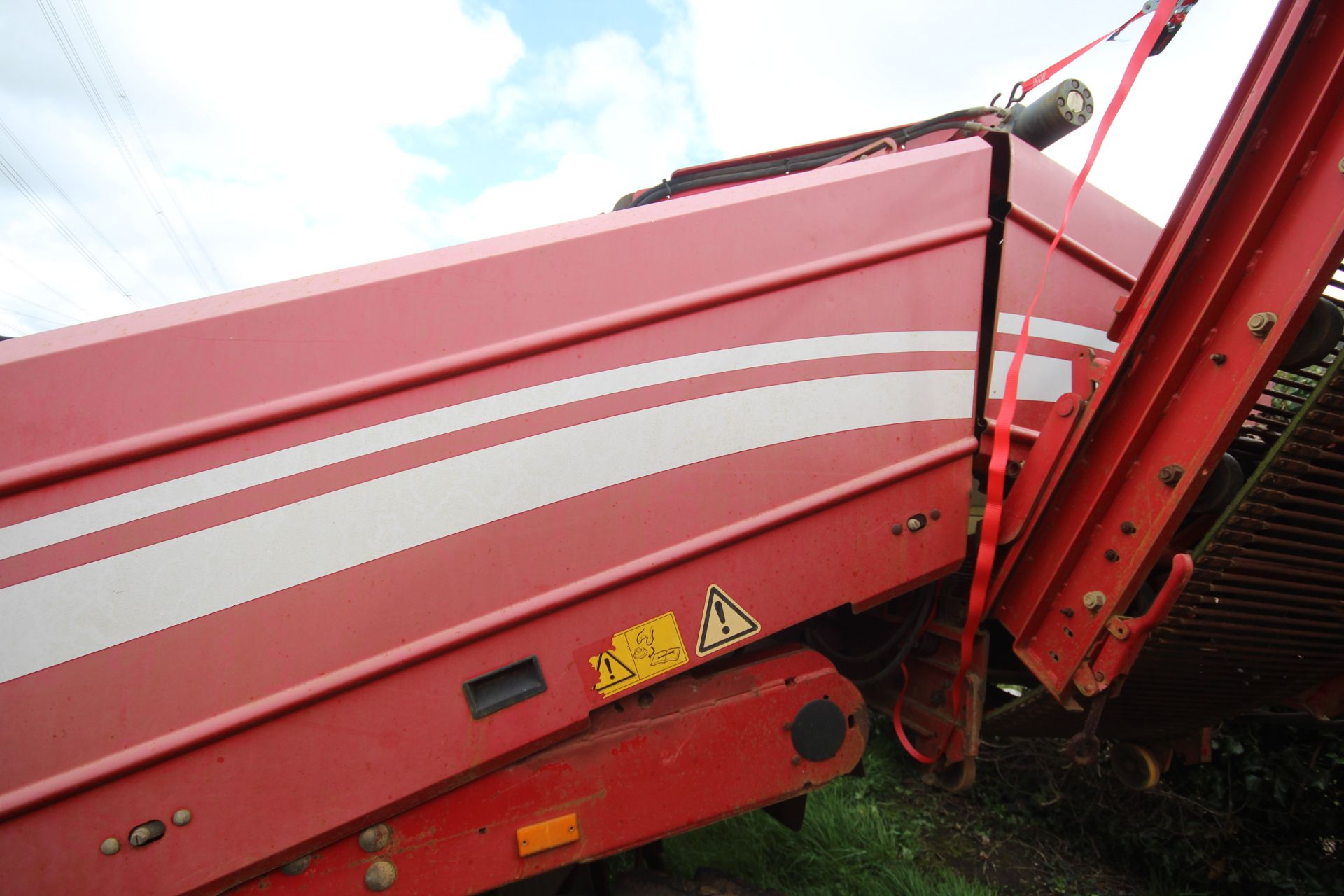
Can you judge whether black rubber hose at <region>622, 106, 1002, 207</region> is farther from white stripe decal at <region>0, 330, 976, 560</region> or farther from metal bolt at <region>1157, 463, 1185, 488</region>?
metal bolt at <region>1157, 463, 1185, 488</region>

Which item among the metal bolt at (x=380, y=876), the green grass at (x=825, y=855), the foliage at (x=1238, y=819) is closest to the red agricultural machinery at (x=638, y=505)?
the metal bolt at (x=380, y=876)

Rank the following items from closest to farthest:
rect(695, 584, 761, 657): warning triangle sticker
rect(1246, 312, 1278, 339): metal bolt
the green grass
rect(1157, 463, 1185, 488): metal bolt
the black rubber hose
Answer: rect(1246, 312, 1278, 339): metal bolt, rect(1157, 463, 1185, 488): metal bolt, rect(695, 584, 761, 657): warning triangle sticker, the black rubber hose, the green grass

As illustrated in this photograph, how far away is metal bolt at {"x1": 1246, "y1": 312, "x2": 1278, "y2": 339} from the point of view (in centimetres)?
144

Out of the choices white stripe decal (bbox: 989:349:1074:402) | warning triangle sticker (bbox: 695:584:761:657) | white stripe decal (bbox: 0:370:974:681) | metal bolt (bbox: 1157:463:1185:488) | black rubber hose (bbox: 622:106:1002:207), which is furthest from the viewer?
black rubber hose (bbox: 622:106:1002:207)

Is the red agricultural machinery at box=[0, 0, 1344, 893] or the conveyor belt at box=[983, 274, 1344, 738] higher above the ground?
the red agricultural machinery at box=[0, 0, 1344, 893]

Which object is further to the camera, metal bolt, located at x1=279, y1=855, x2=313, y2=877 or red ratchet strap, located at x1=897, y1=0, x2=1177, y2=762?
red ratchet strap, located at x1=897, y1=0, x2=1177, y2=762

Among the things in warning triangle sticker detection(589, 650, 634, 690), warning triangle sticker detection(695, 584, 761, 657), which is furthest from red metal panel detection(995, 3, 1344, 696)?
warning triangle sticker detection(589, 650, 634, 690)

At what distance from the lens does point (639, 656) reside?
163 cm

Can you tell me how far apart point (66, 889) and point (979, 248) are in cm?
230

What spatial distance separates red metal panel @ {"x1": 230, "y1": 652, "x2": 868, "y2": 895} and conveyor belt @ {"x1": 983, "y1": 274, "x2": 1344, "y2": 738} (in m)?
0.66

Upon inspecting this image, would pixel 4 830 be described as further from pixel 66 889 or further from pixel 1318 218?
pixel 1318 218

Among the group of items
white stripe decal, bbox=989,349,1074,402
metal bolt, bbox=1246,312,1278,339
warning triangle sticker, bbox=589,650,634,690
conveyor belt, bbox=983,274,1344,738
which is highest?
white stripe decal, bbox=989,349,1074,402

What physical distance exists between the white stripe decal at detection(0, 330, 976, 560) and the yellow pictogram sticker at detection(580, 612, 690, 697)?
52 cm

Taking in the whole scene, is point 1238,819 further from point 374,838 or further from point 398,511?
point 398,511
